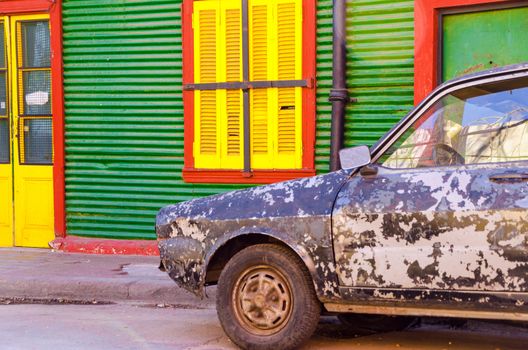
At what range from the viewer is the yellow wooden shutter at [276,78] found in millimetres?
10102

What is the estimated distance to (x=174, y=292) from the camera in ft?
27.6

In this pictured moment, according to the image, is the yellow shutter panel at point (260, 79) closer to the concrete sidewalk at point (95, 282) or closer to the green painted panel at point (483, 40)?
the concrete sidewalk at point (95, 282)

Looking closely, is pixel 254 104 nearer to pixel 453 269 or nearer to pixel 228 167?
pixel 228 167

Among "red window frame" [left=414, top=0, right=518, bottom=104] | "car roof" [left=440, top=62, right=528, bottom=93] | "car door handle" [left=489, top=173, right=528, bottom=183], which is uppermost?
"red window frame" [left=414, top=0, right=518, bottom=104]

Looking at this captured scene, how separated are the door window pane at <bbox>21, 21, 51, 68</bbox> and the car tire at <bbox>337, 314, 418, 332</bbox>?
629 centimetres

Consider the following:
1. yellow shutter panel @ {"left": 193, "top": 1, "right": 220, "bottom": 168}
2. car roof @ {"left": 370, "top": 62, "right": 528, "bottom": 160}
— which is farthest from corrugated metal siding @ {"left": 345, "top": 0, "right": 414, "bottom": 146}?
car roof @ {"left": 370, "top": 62, "right": 528, "bottom": 160}

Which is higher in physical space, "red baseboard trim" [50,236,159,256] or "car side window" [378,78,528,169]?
"car side window" [378,78,528,169]

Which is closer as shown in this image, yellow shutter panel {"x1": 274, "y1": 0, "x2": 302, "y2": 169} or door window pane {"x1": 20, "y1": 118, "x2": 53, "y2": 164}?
yellow shutter panel {"x1": 274, "y1": 0, "x2": 302, "y2": 169}

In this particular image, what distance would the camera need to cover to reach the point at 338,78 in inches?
383

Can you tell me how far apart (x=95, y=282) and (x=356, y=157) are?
393 cm

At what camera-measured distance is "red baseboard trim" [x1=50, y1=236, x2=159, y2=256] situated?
10742mm

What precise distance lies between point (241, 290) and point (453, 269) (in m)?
1.47

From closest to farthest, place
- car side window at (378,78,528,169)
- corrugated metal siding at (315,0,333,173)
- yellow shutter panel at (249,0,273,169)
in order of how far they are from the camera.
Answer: car side window at (378,78,528,169)
corrugated metal siding at (315,0,333,173)
yellow shutter panel at (249,0,273,169)

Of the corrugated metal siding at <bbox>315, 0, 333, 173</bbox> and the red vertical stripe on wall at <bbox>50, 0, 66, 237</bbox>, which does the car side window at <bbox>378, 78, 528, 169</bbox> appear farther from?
the red vertical stripe on wall at <bbox>50, 0, 66, 237</bbox>
